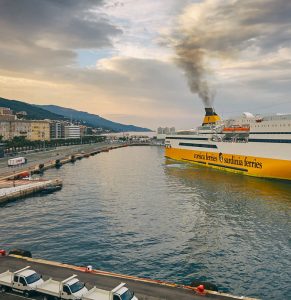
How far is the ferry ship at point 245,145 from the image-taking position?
65125 millimetres

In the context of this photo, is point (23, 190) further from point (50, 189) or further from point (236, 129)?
point (236, 129)

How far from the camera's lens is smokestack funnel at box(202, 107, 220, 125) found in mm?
108231

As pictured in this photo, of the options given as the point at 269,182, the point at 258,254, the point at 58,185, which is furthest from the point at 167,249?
the point at 269,182

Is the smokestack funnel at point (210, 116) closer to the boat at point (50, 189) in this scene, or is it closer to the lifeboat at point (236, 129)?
the lifeboat at point (236, 129)

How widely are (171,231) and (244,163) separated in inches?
1714

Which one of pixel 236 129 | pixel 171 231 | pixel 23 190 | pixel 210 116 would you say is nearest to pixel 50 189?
pixel 23 190

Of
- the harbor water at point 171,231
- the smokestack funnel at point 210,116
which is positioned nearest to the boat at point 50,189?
the harbor water at point 171,231

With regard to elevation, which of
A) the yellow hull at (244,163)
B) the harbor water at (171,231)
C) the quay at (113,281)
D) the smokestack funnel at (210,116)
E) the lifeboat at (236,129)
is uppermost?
the smokestack funnel at (210,116)

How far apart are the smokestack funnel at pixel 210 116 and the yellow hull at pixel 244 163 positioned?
12378mm

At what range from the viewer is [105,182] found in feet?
231

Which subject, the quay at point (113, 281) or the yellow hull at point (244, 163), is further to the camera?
the yellow hull at point (244, 163)

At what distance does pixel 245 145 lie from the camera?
75062mm

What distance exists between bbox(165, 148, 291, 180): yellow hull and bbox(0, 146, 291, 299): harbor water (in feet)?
10.6

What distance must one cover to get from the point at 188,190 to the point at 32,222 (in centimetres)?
2935
